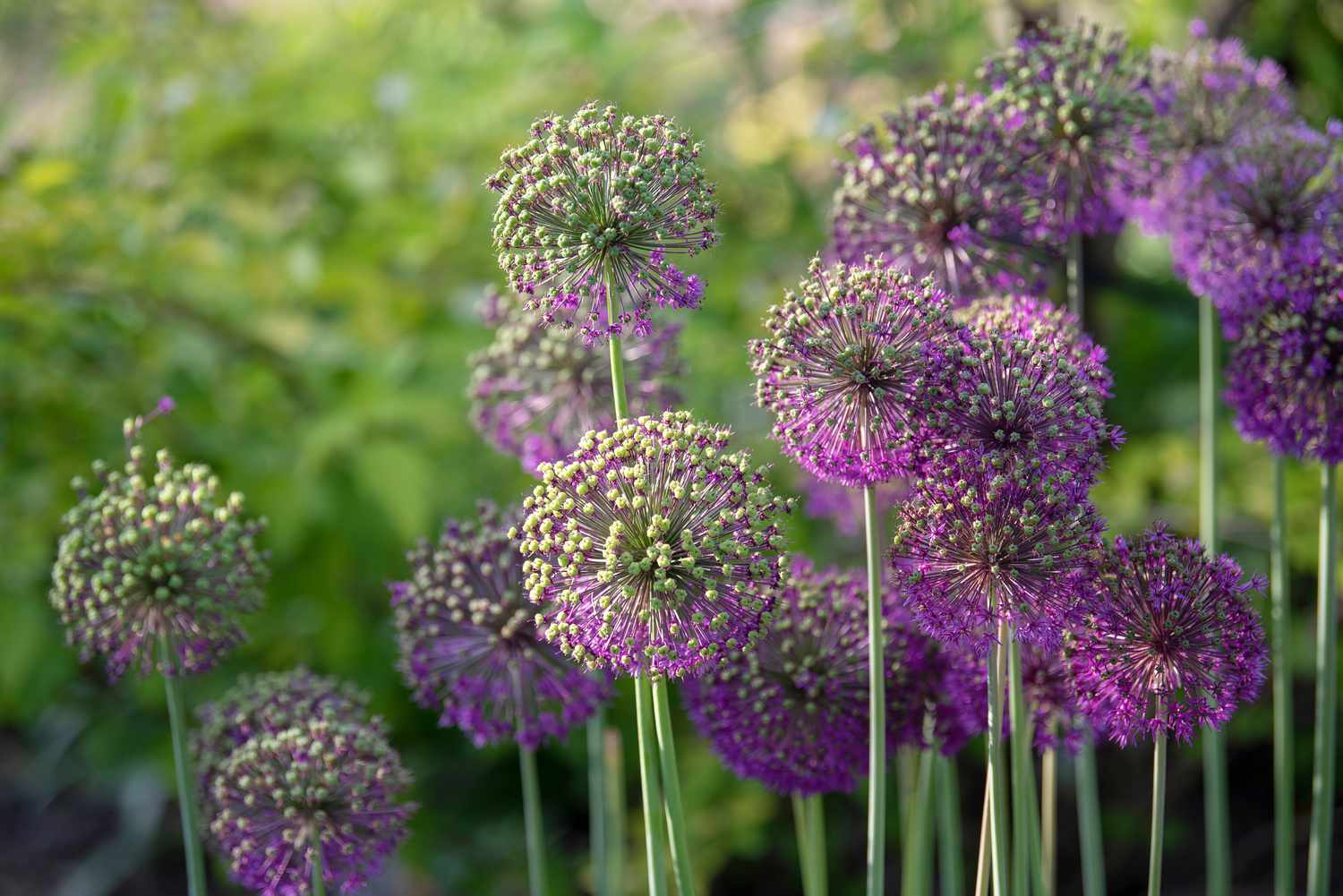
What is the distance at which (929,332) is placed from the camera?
1204 millimetres

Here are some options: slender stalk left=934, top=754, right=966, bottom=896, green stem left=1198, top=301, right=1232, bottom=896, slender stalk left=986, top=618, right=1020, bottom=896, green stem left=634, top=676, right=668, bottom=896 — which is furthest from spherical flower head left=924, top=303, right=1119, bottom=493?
green stem left=1198, top=301, right=1232, bottom=896

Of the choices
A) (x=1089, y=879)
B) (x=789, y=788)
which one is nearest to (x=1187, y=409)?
(x=1089, y=879)

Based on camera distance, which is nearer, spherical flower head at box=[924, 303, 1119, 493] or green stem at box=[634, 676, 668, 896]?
spherical flower head at box=[924, 303, 1119, 493]

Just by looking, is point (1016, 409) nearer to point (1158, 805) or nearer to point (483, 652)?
point (1158, 805)

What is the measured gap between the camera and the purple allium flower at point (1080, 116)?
1612mm

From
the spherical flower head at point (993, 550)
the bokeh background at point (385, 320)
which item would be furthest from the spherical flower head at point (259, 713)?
→ the bokeh background at point (385, 320)

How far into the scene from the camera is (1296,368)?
1.58m

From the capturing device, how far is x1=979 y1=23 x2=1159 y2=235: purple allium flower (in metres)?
1.61

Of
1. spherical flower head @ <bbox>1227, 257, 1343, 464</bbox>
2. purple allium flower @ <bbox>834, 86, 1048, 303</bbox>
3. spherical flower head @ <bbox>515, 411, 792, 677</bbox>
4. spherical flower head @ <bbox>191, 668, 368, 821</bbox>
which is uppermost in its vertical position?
purple allium flower @ <bbox>834, 86, 1048, 303</bbox>

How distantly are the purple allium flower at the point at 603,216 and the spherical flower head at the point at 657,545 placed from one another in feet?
0.44

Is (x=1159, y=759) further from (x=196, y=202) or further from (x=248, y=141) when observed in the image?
(x=248, y=141)

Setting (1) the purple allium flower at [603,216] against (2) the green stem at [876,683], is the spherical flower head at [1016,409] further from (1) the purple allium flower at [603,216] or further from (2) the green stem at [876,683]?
(1) the purple allium flower at [603,216]

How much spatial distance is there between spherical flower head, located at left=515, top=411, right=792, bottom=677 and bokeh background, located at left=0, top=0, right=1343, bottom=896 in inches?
78.8

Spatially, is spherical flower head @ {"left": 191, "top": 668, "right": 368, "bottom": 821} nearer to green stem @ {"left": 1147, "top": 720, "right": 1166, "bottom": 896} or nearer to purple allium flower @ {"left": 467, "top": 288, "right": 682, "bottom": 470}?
purple allium flower @ {"left": 467, "top": 288, "right": 682, "bottom": 470}
